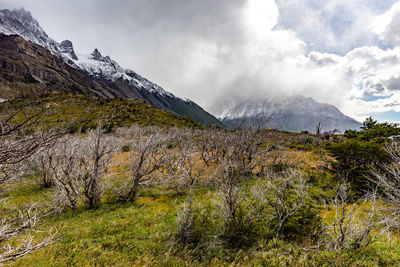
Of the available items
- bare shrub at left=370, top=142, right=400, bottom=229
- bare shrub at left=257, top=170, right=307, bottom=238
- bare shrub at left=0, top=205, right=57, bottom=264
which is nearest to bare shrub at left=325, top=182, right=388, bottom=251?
bare shrub at left=370, top=142, right=400, bottom=229

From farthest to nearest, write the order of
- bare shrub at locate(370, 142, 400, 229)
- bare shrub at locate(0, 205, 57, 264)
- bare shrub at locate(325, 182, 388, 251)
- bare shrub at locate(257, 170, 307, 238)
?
bare shrub at locate(370, 142, 400, 229), bare shrub at locate(257, 170, 307, 238), bare shrub at locate(325, 182, 388, 251), bare shrub at locate(0, 205, 57, 264)

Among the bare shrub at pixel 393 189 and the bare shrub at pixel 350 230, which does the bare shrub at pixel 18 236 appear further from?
the bare shrub at pixel 393 189

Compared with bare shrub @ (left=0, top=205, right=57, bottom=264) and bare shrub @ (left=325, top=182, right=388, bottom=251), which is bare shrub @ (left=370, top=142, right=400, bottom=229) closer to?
bare shrub @ (left=325, top=182, right=388, bottom=251)

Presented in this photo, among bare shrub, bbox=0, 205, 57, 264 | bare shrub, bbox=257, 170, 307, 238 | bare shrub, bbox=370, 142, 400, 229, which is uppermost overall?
bare shrub, bbox=370, 142, 400, 229

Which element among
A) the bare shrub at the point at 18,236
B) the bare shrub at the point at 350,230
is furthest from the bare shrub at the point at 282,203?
the bare shrub at the point at 18,236

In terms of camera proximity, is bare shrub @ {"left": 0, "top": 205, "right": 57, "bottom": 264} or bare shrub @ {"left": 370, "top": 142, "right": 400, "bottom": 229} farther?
bare shrub @ {"left": 370, "top": 142, "right": 400, "bottom": 229}

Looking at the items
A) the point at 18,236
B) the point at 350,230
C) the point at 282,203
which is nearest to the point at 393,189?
the point at 350,230

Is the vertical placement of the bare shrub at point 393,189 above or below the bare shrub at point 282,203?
above

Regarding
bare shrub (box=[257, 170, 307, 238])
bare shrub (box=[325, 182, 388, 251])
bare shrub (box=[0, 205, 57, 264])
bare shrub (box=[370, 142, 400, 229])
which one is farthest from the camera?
bare shrub (box=[370, 142, 400, 229])

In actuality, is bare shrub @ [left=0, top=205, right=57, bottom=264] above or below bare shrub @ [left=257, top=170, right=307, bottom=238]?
below

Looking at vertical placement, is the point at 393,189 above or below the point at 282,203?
above

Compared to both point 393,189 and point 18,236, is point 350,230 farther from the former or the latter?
point 18,236

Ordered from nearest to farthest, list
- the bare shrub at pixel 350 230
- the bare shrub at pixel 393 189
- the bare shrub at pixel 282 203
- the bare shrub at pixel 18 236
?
the bare shrub at pixel 18 236 → the bare shrub at pixel 350 230 → the bare shrub at pixel 282 203 → the bare shrub at pixel 393 189

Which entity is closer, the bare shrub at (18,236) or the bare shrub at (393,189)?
the bare shrub at (18,236)
